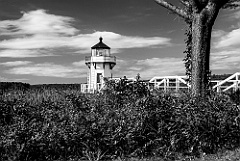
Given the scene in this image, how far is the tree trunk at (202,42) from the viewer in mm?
11156

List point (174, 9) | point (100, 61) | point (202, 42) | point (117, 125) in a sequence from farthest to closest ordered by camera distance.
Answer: point (100, 61)
point (174, 9)
point (202, 42)
point (117, 125)

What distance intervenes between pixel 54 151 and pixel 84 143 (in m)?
0.65

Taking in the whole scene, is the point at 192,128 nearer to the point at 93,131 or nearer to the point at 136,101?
the point at 136,101

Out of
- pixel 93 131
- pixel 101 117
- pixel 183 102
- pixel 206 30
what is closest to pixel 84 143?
Result: pixel 93 131

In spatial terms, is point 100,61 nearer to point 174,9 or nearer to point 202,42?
point 174,9

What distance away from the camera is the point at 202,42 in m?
11.3

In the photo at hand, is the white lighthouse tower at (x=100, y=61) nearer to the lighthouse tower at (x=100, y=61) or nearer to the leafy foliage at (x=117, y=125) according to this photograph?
the lighthouse tower at (x=100, y=61)

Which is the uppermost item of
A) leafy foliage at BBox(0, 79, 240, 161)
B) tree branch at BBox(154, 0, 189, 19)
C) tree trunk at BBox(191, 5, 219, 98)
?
tree branch at BBox(154, 0, 189, 19)

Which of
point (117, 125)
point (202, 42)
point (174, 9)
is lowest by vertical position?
point (117, 125)

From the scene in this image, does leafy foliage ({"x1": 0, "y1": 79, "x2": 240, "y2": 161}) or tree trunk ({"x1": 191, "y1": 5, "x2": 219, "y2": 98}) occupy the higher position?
tree trunk ({"x1": 191, "y1": 5, "x2": 219, "y2": 98})

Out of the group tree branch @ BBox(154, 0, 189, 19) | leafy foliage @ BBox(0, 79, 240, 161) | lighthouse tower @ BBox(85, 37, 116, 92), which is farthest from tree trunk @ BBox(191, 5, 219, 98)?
lighthouse tower @ BBox(85, 37, 116, 92)

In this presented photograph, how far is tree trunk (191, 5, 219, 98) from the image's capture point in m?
11.2

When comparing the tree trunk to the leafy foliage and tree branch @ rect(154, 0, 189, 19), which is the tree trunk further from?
the leafy foliage

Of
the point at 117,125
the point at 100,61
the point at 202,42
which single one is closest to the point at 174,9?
the point at 202,42
